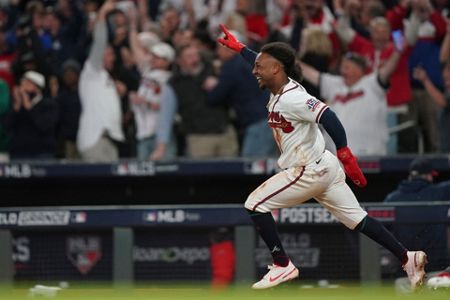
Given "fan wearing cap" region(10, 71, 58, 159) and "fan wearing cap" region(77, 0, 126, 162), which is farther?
"fan wearing cap" region(77, 0, 126, 162)

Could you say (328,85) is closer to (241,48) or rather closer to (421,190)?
(421,190)

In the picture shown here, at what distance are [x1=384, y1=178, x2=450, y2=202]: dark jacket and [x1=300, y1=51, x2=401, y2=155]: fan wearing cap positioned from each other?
6.17 ft

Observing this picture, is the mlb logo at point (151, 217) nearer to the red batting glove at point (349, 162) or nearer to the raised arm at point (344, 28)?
the red batting glove at point (349, 162)

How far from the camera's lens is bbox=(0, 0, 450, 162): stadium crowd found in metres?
12.6

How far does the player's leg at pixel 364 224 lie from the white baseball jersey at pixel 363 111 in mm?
4059

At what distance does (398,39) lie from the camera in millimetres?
→ 13000

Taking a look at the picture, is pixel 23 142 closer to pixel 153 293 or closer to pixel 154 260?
pixel 154 260

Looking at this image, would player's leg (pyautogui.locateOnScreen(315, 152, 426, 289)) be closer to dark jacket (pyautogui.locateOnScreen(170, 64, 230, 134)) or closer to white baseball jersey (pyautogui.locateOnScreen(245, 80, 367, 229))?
white baseball jersey (pyautogui.locateOnScreen(245, 80, 367, 229))

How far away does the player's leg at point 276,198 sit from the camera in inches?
324

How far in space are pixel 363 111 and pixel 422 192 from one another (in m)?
1.99

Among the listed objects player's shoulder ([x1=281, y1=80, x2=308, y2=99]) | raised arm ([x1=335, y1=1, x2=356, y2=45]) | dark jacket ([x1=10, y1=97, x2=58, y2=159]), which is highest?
raised arm ([x1=335, y1=1, x2=356, y2=45])

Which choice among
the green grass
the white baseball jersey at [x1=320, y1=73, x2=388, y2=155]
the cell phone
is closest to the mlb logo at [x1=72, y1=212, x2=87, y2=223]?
the green grass

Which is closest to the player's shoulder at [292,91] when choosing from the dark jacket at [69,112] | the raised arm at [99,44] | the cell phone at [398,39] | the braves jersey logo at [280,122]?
the braves jersey logo at [280,122]

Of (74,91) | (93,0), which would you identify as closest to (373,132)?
(74,91)
